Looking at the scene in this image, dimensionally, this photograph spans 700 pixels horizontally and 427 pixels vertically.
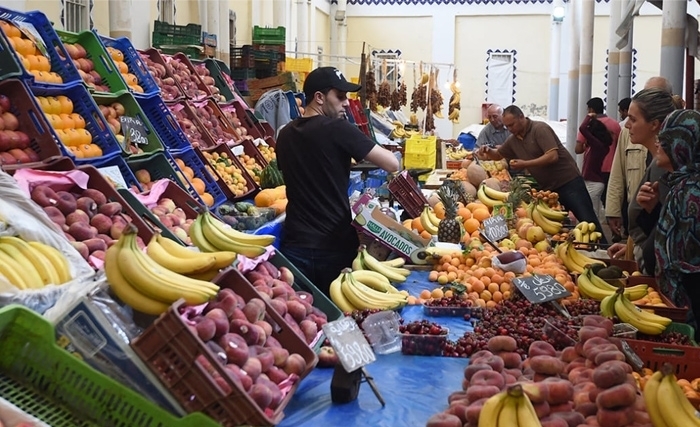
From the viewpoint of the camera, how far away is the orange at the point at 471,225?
18.5 feet

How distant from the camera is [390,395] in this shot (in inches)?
104

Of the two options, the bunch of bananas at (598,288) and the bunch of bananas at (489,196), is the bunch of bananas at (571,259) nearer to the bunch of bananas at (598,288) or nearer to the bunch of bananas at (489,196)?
the bunch of bananas at (598,288)

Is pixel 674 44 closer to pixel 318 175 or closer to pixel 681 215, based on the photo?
pixel 681 215

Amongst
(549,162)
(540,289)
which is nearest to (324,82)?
Answer: (540,289)

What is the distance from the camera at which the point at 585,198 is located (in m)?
7.86

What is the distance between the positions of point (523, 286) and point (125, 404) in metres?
2.10

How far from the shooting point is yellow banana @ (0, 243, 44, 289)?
243 centimetres


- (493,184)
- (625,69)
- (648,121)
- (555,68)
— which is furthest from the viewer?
(555,68)

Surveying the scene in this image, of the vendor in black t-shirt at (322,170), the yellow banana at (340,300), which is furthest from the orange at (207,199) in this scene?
the yellow banana at (340,300)

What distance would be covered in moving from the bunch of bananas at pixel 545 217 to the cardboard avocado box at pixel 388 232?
1.54 metres

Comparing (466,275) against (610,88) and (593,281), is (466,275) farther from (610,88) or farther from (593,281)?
(610,88)

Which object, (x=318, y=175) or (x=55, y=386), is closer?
(x=55, y=386)

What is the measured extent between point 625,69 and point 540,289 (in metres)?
10.6

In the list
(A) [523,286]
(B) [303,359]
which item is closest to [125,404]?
(B) [303,359]
